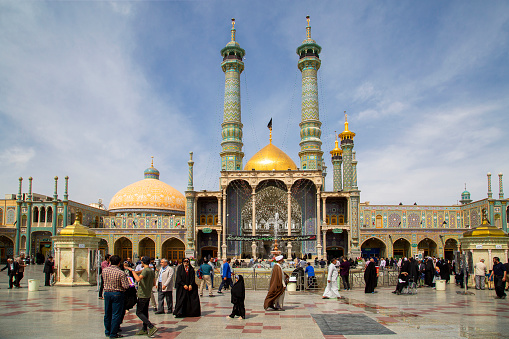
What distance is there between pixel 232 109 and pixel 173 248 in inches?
549

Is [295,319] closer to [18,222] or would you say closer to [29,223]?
[29,223]

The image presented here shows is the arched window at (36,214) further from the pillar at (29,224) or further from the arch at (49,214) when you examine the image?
the arch at (49,214)

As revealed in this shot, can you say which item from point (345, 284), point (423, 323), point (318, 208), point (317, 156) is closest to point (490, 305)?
point (423, 323)

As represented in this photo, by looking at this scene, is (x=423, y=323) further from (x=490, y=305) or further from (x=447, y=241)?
(x=447, y=241)

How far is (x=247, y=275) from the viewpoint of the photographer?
67.7 ft

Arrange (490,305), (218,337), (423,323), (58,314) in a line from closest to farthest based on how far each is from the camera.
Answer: (218,337)
(423,323)
(58,314)
(490,305)

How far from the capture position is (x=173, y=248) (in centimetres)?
4334

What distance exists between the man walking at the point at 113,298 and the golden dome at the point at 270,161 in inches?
1433

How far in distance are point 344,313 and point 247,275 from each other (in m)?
10.7

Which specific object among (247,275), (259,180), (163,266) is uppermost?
(259,180)

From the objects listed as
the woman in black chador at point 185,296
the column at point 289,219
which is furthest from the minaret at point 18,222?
the woman in black chador at point 185,296

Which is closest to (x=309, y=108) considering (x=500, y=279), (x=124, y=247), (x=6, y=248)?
(x=124, y=247)

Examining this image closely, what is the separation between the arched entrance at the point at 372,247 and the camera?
4216cm

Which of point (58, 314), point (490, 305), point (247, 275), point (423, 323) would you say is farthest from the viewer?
point (247, 275)
